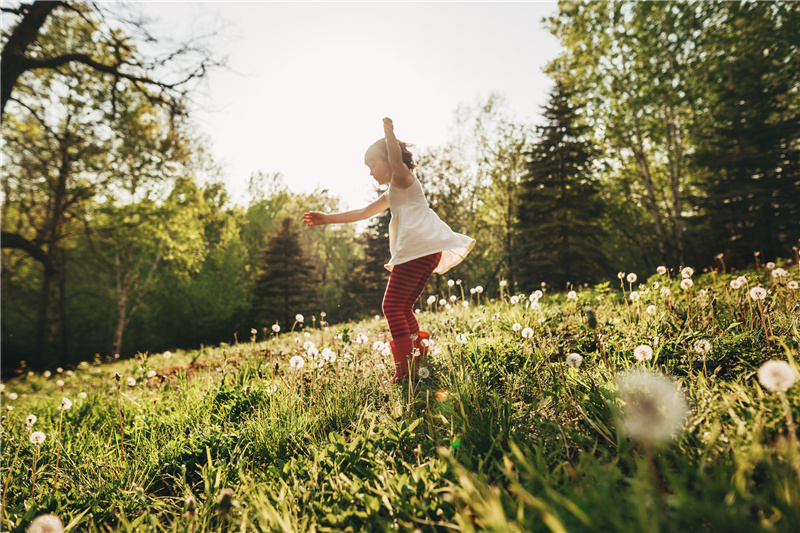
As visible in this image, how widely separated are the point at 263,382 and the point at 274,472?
1451mm

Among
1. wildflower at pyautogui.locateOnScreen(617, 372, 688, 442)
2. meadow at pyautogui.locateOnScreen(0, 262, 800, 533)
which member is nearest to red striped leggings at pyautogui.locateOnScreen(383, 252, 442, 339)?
meadow at pyautogui.locateOnScreen(0, 262, 800, 533)

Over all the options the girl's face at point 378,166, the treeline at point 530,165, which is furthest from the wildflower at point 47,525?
the treeline at point 530,165

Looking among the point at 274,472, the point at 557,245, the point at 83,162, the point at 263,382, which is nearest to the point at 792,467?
the point at 274,472

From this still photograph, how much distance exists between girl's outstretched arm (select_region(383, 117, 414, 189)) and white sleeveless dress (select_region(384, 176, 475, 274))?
0.25 ft

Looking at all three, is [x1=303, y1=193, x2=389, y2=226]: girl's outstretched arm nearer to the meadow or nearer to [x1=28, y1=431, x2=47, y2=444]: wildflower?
the meadow

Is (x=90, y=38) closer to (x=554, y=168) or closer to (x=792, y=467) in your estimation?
(x=792, y=467)

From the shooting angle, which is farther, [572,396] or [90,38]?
[90,38]

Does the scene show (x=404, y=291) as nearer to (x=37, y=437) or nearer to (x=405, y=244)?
(x=405, y=244)

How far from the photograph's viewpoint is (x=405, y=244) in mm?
2998

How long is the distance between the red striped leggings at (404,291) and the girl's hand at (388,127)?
3.33 feet

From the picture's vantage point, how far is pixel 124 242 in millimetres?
19297

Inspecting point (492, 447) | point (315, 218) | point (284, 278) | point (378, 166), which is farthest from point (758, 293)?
point (284, 278)

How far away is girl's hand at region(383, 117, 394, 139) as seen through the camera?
8.92ft

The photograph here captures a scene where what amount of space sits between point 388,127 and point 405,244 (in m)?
0.92
